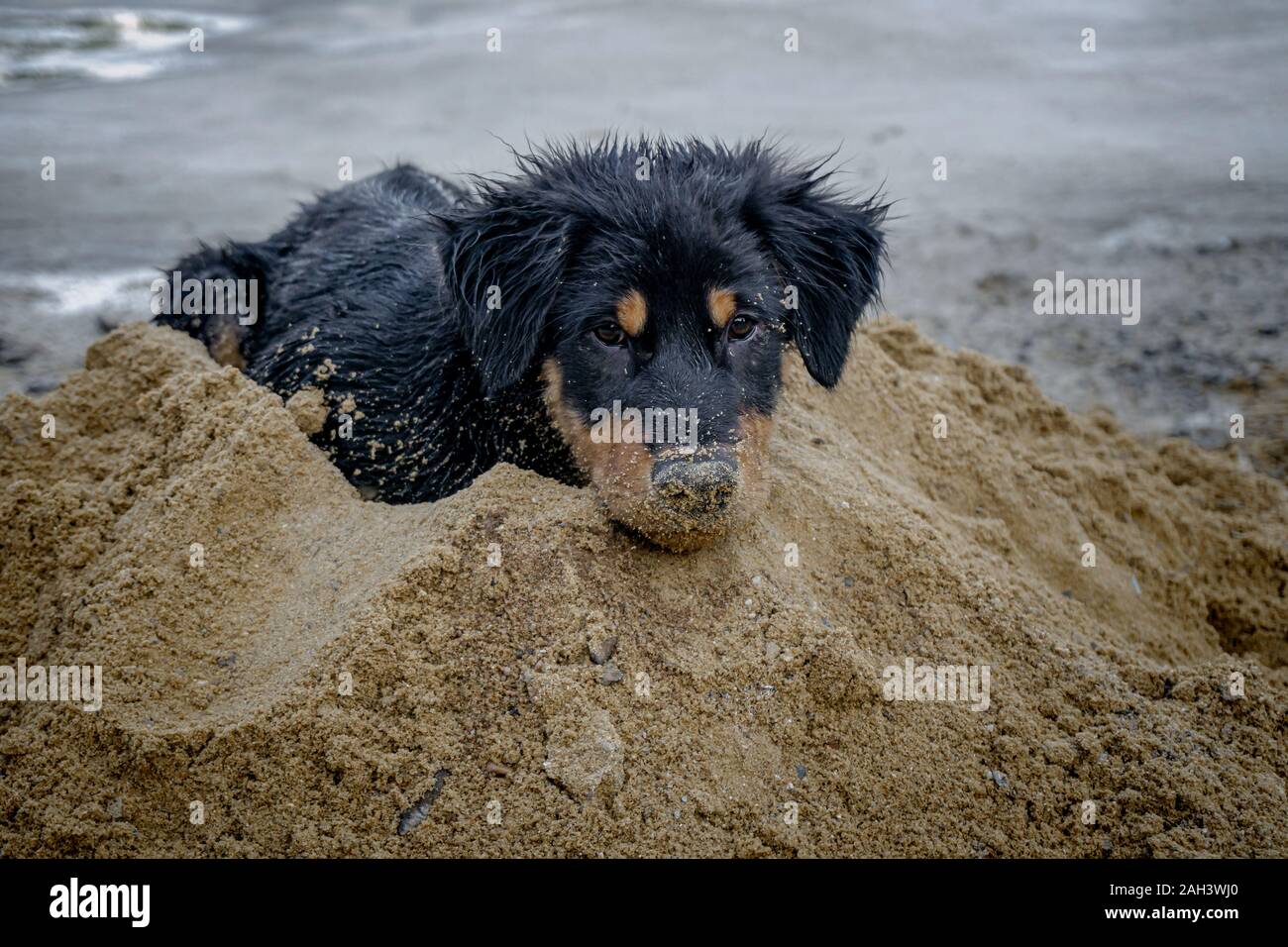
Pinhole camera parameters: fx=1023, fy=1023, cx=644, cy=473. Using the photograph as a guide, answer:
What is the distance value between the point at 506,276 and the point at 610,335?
21.2 inches

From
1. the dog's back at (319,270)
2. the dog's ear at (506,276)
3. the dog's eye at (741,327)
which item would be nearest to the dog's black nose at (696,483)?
the dog's eye at (741,327)

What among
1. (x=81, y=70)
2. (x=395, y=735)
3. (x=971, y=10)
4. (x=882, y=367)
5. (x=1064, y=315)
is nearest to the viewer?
(x=395, y=735)

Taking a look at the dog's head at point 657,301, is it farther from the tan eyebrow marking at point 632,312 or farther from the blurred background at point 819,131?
the blurred background at point 819,131

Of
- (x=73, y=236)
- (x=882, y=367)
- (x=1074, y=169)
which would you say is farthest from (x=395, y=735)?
(x=1074, y=169)

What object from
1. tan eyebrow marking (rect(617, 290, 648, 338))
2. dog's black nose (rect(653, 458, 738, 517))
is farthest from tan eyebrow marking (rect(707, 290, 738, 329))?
dog's black nose (rect(653, 458, 738, 517))

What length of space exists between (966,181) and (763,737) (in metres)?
9.52

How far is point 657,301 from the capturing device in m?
4.03

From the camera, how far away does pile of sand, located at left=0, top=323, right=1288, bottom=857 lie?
3.40 meters

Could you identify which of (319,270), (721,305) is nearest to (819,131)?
(319,270)

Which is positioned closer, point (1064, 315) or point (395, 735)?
point (395, 735)

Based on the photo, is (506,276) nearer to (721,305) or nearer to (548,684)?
(721,305)

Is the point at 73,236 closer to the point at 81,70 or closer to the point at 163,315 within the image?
the point at 163,315

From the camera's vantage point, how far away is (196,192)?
11641mm

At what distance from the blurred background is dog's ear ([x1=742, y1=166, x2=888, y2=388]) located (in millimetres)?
1696
